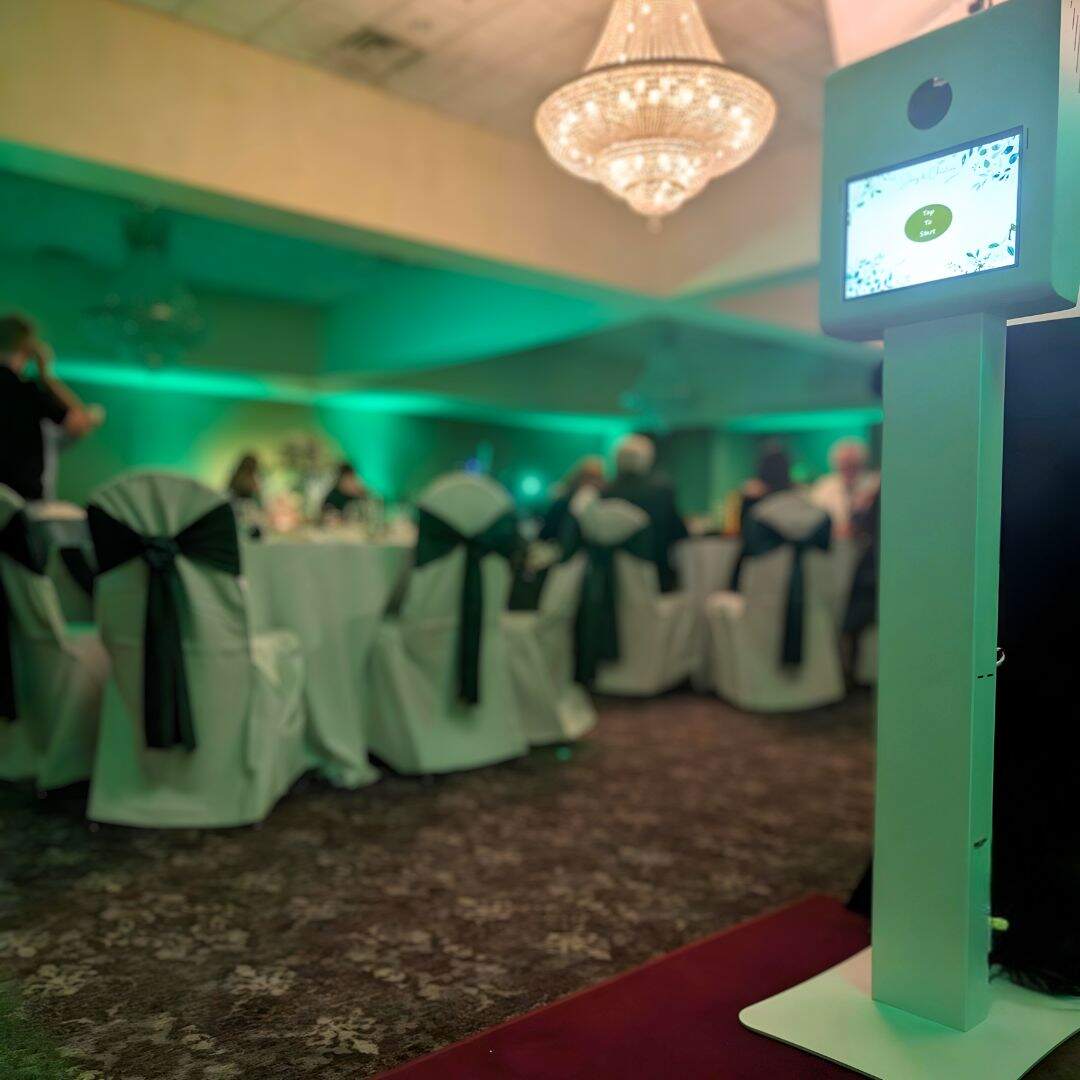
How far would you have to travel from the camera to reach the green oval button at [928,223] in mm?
1634

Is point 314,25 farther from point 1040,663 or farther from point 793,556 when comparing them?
point 1040,663

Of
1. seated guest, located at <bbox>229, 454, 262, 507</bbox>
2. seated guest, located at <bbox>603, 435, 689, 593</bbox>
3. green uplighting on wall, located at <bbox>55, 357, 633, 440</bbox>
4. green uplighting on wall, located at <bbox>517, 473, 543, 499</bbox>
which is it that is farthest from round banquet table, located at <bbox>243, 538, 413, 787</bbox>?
green uplighting on wall, located at <bbox>517, 473, 543, 499</bbox>

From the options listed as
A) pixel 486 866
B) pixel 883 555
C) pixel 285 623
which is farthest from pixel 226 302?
pixel 883 555

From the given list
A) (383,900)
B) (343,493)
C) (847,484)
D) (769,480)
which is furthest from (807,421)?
(383,900)

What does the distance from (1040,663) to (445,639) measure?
2.11 meters

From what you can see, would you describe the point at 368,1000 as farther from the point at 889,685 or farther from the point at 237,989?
the point at 889,685

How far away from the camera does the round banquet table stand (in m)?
3.23

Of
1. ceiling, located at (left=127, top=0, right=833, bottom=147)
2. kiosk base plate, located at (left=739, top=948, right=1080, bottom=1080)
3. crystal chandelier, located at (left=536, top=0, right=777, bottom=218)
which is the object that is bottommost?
kiosk base plate, located at (left=739, top=948, right=1080, bottom=1080)

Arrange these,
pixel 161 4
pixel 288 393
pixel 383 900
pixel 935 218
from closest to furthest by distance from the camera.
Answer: pixel 935 218, pixel 383 900, pixel 161 4, pixel 288 393

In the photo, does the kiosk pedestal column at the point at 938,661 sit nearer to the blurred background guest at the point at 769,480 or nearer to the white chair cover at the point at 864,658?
the blurred background guest at the point at 769,480

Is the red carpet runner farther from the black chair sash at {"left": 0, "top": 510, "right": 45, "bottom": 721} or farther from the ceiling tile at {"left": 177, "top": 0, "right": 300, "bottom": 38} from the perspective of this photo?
the ceiling tile at {"left": 177, "top": 0, "right": 300, "bottom": 38}

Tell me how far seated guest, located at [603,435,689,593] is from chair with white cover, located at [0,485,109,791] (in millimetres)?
2842

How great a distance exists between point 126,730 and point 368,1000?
1414mm

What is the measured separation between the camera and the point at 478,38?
148 inches
